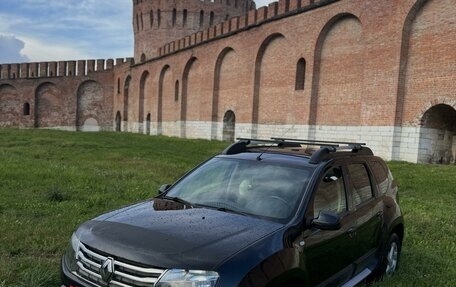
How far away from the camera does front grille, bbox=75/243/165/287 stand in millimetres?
2996

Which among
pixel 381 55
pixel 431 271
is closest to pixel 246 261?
pixel 431 271

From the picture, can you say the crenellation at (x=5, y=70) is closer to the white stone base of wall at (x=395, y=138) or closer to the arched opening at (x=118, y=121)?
the arched opening at (x=118, y=121)

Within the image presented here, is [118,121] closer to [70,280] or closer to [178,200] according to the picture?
[178,200]

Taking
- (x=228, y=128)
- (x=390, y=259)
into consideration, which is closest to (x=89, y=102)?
(x=228, y=128)

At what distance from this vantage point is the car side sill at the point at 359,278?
436cm

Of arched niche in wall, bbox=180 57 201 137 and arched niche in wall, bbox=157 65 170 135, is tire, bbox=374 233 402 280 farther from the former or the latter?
arched niche in wall, bbox=157 65 170 135

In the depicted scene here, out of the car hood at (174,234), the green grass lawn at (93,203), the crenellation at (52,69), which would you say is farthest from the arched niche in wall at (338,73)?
the crenellation at (52,69)

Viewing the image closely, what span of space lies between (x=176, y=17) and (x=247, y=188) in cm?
4595

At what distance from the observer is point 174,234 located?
3.37 meters

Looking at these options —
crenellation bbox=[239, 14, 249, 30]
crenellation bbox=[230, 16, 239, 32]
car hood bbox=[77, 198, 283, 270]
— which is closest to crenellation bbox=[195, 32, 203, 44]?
crenellation bbox=[230, 16, 239, 32]

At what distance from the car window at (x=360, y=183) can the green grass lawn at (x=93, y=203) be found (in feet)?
3.40

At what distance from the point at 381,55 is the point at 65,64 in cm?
4279

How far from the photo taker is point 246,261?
3086mm

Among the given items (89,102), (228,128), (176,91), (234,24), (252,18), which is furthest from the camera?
(89,102)
